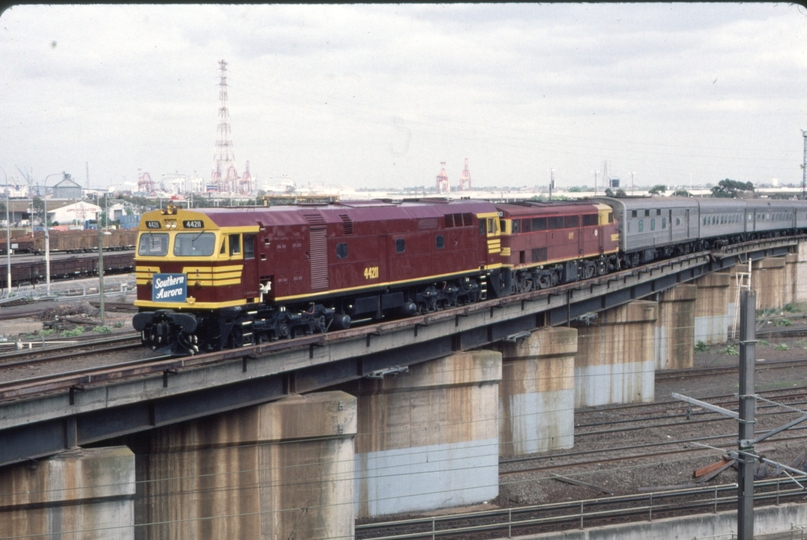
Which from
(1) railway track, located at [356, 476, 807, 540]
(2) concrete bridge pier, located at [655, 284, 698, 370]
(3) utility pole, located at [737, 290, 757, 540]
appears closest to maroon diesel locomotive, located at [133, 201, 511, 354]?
(1) railway track, located at [356, 476, 807, 540]

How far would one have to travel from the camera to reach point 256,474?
21359 mm

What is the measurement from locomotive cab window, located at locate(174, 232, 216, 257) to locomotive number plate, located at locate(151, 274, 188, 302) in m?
0.62

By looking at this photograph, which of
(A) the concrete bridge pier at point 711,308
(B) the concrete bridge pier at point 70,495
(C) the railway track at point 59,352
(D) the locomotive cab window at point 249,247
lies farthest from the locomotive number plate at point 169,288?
(A) the concrete bridge pier at point 711,308

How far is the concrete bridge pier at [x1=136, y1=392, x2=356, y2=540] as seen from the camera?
67.4 ft

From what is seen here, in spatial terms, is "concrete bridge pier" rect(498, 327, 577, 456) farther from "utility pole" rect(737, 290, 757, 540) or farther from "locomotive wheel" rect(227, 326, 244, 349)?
"utility pole" rect(737, 290, 757, 540)

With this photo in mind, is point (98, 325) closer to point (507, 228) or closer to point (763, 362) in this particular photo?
point (507, 228)

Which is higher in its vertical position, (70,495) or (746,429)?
(746,429)

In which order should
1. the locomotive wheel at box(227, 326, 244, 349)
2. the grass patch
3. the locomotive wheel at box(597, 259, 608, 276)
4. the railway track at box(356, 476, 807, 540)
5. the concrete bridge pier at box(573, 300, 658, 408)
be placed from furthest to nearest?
the locomotive wheel at box(597, 259, 608, 276), the concrete bridge pier at box(573, 300, 658, 408), the grass patch, the railway track at box(356, 476, 807, 540), the locomotive wheel at box(227, 326, 244, 349)

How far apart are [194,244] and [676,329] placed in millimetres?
39018

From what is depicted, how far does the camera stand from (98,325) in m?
43.5

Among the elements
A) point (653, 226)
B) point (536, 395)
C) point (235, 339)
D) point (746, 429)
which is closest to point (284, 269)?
point (235, 339)

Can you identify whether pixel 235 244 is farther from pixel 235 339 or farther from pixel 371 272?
pixel 371 272

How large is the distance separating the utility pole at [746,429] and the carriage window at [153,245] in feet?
45.7

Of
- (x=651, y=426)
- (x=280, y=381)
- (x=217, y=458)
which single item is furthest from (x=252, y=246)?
(x=651, y=426)
